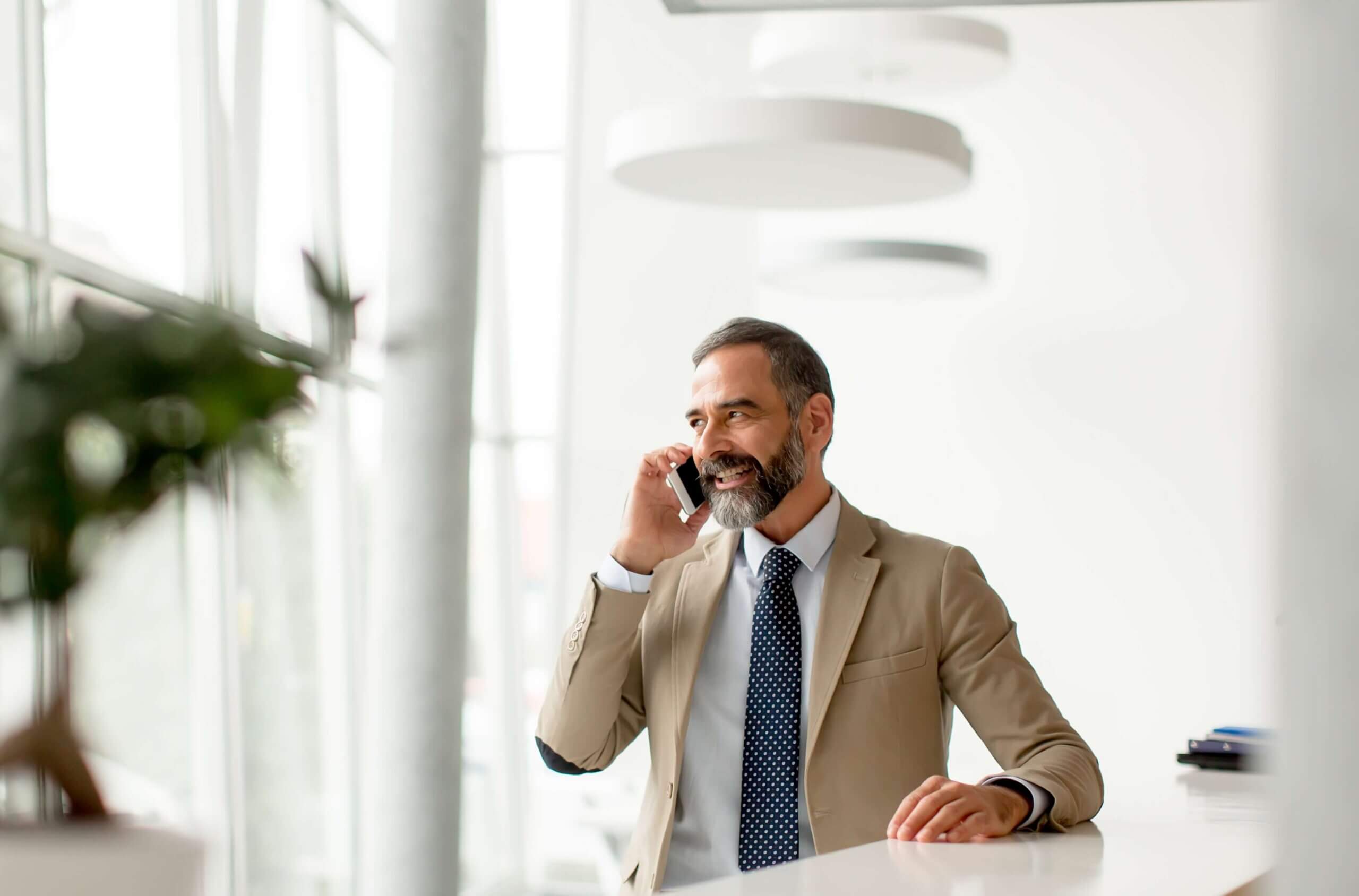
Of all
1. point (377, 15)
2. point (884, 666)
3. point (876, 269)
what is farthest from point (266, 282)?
point (377, 15)

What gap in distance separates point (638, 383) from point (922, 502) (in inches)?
74.6

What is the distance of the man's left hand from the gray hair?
1039 mm

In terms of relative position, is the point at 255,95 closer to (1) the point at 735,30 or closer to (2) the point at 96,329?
(1) the point at 735,30

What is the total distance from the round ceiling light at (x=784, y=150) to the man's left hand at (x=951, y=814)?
2.62 meters

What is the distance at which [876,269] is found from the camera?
603cm

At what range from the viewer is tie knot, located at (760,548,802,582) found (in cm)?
285

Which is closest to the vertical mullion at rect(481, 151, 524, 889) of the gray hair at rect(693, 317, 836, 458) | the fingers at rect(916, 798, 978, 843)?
the gray hair at rect(693, 317, 836, 458)

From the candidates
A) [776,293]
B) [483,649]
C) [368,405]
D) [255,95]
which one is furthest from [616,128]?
[483,649]

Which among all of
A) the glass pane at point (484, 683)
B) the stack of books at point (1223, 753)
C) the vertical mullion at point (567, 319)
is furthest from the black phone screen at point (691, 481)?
the vertical mullion at point (567, 319)

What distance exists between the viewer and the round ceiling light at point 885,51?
566 centimetres

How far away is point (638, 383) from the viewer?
8.47m

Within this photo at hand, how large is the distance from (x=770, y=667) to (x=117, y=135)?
3083 millimetres

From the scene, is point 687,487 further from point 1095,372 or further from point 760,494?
point 1095,372

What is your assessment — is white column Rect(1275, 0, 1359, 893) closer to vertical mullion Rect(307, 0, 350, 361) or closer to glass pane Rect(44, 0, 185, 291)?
glass pane Rect(44, 0, 185, 291)
